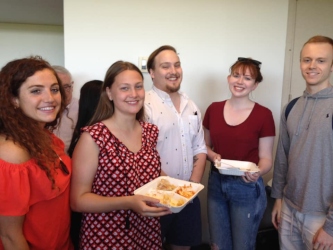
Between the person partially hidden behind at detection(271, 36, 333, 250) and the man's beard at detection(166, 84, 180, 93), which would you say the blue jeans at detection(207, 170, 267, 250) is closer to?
the person partially hidden behind at detection(271, 36, 333, 250)

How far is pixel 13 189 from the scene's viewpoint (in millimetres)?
868

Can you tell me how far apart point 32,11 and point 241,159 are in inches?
118

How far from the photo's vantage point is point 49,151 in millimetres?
1006

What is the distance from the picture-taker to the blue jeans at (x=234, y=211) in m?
1.52

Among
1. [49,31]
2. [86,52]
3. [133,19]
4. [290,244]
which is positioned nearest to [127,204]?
[290,244]

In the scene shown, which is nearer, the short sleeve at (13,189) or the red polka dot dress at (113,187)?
the short sleeve at (13,189)

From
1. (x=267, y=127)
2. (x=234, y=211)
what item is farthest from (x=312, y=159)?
(x=234, y=211)

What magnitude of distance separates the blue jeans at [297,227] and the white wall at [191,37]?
953 millimetres

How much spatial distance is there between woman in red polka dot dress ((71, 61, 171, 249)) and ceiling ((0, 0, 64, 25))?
6.65 ft

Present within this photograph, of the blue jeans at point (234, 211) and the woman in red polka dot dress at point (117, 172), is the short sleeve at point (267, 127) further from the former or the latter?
the woman in red polka dot dress at point (117, 172)

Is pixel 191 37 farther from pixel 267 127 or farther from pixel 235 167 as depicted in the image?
pixel 235 167

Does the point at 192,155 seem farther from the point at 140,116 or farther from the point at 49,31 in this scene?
the point at 49,31

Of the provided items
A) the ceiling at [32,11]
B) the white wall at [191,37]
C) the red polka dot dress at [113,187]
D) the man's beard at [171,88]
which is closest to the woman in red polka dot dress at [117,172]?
the red polka dot dress at [113,187]

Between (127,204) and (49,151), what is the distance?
14.2 inches
